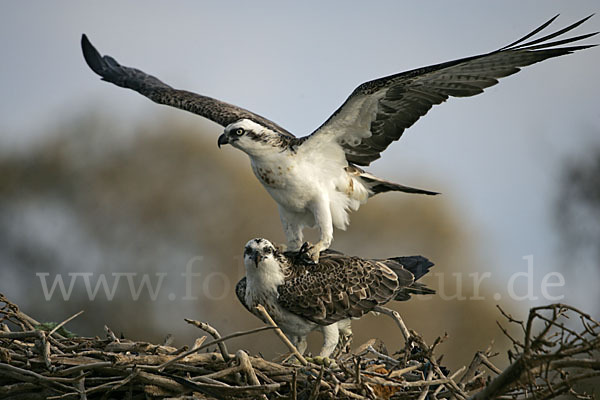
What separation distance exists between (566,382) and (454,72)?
272cm

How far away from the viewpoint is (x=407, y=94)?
5.19 metres

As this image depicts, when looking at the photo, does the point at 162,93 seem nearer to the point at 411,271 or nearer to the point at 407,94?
the point at 407,94

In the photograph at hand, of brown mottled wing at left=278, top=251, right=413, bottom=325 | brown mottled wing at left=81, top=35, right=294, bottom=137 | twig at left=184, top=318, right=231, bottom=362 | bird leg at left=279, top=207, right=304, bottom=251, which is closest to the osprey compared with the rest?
brown mottled wing at left=278, top=251, right=413, bottom=325

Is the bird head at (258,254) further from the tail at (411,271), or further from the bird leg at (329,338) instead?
the tail at (411,271)

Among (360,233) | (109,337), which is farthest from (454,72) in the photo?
(360,233)

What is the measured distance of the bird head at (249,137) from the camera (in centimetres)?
516

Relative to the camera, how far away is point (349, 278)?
16.4 ft

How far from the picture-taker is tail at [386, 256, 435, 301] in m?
5.21

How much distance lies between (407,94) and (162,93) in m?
2.25

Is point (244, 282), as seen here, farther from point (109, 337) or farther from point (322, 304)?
point (109, 337)

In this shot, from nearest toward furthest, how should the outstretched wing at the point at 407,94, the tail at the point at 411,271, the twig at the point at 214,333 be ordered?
1. the twig at the point at 214,333
2. the outstretched wing at the point at 407,94
3. the tail at the point at 411,271

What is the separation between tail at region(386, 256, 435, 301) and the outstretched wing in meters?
0.84

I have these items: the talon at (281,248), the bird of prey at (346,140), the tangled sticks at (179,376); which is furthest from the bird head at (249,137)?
the tangled sticks at (179,376)

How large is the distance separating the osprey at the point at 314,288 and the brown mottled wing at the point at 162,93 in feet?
4.03
